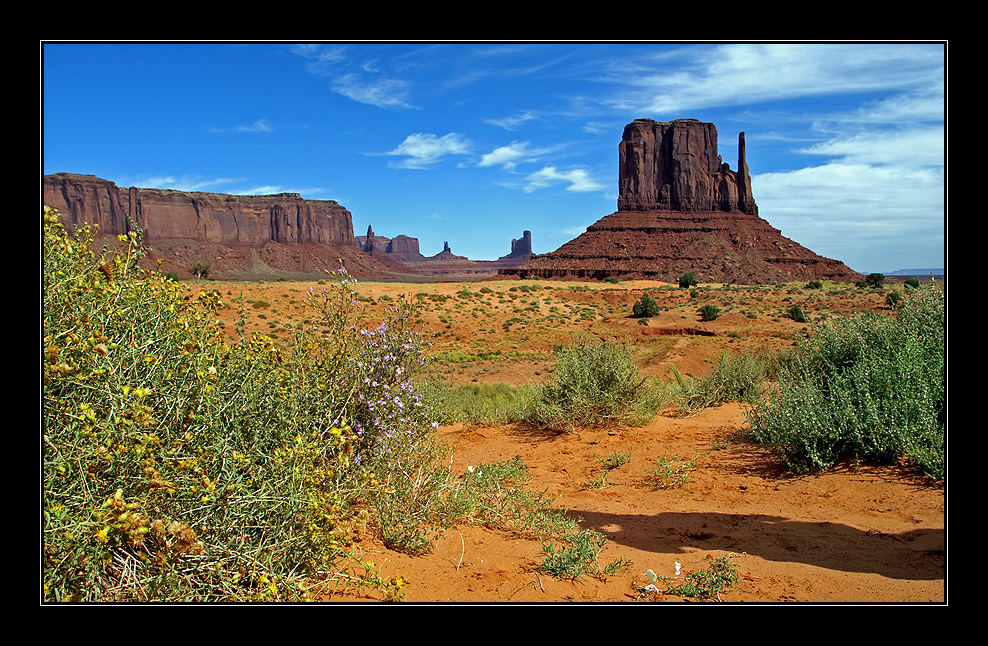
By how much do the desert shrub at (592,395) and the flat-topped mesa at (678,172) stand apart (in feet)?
330

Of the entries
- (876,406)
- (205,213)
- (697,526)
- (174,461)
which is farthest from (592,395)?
(205,213)

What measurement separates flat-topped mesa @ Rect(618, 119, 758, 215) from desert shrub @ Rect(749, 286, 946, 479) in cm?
10193

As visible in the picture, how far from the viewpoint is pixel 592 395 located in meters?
8.88

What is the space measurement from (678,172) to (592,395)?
10485 centimetres

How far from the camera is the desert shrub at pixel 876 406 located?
18.7 feet

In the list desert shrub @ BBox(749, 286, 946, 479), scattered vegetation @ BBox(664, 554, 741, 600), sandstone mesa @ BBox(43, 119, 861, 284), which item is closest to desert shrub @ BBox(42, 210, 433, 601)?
scattered vegetation @ BBox(664, 554, 741, 600)

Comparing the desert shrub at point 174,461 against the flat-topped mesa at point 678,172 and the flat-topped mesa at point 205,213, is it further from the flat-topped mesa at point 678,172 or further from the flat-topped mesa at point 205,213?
the flat-topped mesa at point 205,213

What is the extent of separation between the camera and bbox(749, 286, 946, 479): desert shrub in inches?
225

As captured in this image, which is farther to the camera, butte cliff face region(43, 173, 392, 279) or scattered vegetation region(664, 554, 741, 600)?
butte cliff face region(43, 173, 392, 279)

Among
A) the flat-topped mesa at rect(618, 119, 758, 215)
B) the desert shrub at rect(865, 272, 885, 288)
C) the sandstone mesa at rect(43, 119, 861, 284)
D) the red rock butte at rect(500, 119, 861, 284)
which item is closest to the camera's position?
the desert shrub at rect(865, 272, 885, 288)

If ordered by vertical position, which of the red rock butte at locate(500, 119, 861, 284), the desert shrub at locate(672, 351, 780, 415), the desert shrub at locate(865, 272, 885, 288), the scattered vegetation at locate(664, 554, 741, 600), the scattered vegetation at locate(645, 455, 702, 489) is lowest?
the scattered vegetation at locate(645, 455, 702, 489)

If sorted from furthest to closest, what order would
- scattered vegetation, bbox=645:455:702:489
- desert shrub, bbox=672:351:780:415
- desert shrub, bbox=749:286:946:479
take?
desert shrub, bbox=672:351:780:415 → scattered vegetation, bbox=645:455:702:489 → desert shrub, bbox=749:286:946:479

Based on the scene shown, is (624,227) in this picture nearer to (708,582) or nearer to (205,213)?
(205,213)

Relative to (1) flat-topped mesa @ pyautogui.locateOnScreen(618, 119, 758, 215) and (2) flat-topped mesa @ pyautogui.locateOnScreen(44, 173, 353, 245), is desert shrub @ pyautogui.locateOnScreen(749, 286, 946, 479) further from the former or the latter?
(2) flat-topped mesa @ pyautogui.locateOnScreen(44, 173, 353, 245)
